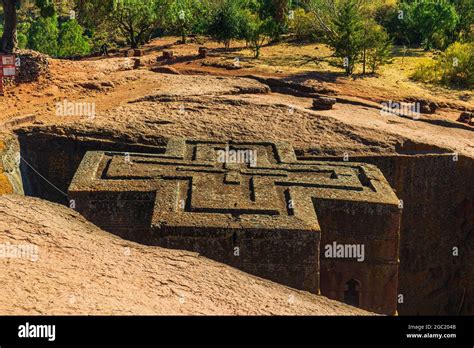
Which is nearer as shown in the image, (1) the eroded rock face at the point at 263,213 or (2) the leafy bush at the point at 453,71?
(1) the eroded rock face at the point at 263,213

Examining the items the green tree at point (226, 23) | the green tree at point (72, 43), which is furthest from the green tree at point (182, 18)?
the green tree at point (72, 43)

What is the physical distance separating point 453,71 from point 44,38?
1087 inches

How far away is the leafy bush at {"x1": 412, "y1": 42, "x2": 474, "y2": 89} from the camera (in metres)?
22.5

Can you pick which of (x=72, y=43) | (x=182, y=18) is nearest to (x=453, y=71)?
(x=182, y=18)

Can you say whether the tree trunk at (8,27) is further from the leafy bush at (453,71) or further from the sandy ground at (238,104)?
the leafy bush at (453,71)

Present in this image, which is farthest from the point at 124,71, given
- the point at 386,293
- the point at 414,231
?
the point at 386,293

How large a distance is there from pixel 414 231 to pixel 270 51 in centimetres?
1471

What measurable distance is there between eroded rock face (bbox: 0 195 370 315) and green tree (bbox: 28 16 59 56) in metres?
32.9

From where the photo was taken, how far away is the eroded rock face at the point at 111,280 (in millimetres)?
5637

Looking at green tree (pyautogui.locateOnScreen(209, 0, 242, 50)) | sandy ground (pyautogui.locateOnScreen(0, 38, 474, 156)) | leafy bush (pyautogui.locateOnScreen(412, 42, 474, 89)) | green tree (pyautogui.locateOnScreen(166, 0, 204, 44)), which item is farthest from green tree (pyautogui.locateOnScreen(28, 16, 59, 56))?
leafy bush (pyautogui.locateOnScreen(412, 42, 474, 89))

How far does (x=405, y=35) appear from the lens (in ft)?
102

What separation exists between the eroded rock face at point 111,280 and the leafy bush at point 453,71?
18.0m

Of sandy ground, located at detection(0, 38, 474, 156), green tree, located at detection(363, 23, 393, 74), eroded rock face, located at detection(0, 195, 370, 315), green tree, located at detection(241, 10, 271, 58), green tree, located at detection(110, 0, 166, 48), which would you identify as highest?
green tree, located at detection(110, 0, 166, 48)

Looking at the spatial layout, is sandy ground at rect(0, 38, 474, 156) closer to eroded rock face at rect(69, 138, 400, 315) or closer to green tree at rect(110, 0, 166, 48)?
eroded rock face at rect(69, 138, 400, 315)
